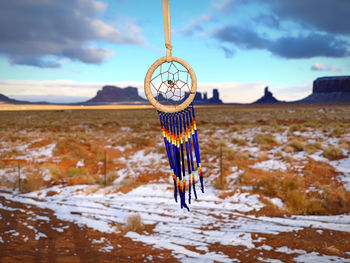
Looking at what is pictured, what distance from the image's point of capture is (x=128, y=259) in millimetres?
6535

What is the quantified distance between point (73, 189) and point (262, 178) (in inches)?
340

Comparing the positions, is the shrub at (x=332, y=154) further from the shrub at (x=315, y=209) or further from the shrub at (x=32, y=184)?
the shrub at (x=32, y=184)

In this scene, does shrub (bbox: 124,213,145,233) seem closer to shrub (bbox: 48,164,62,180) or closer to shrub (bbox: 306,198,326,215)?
shrub (bbox: 306,198,326,215)

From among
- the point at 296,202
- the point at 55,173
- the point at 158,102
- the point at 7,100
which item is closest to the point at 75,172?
the point at 55,173

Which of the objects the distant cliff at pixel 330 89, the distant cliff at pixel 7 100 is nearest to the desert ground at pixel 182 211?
the distant cliff at pixel 330 89

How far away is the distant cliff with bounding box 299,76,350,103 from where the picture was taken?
451 feet

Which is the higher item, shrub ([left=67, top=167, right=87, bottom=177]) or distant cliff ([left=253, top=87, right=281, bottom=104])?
distant cliff ([left=253, top=87, right=281, bottom=104])

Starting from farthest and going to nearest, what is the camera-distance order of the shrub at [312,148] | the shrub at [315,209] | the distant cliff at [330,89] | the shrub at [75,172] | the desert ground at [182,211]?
the distant cliff at [330,89], the shrub at [312,148], the shrub at [75,172], the shrub at [315,209], the desert ground at [182,211]

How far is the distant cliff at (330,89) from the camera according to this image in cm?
13738

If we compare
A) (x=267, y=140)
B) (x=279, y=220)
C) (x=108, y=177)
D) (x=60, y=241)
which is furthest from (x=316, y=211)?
(x=267, y=140)

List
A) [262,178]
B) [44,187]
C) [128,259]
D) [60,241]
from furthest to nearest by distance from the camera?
[44,187] → [262,178] → [60,241] → [128,259]

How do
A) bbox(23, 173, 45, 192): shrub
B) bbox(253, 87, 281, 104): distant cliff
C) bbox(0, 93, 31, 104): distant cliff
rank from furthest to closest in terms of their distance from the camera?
bbox(0, 93, 31, 104): distant cliff → bbox(253, 87, 281, 104): distant cliff → bbox(23, 173, 45, 192): shrub

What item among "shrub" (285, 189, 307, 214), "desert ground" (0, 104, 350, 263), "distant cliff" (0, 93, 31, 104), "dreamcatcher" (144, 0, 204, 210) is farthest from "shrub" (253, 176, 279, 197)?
"distant cliff" (0, 93, 31, 104)

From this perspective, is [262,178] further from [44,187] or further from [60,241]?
[44,187]
